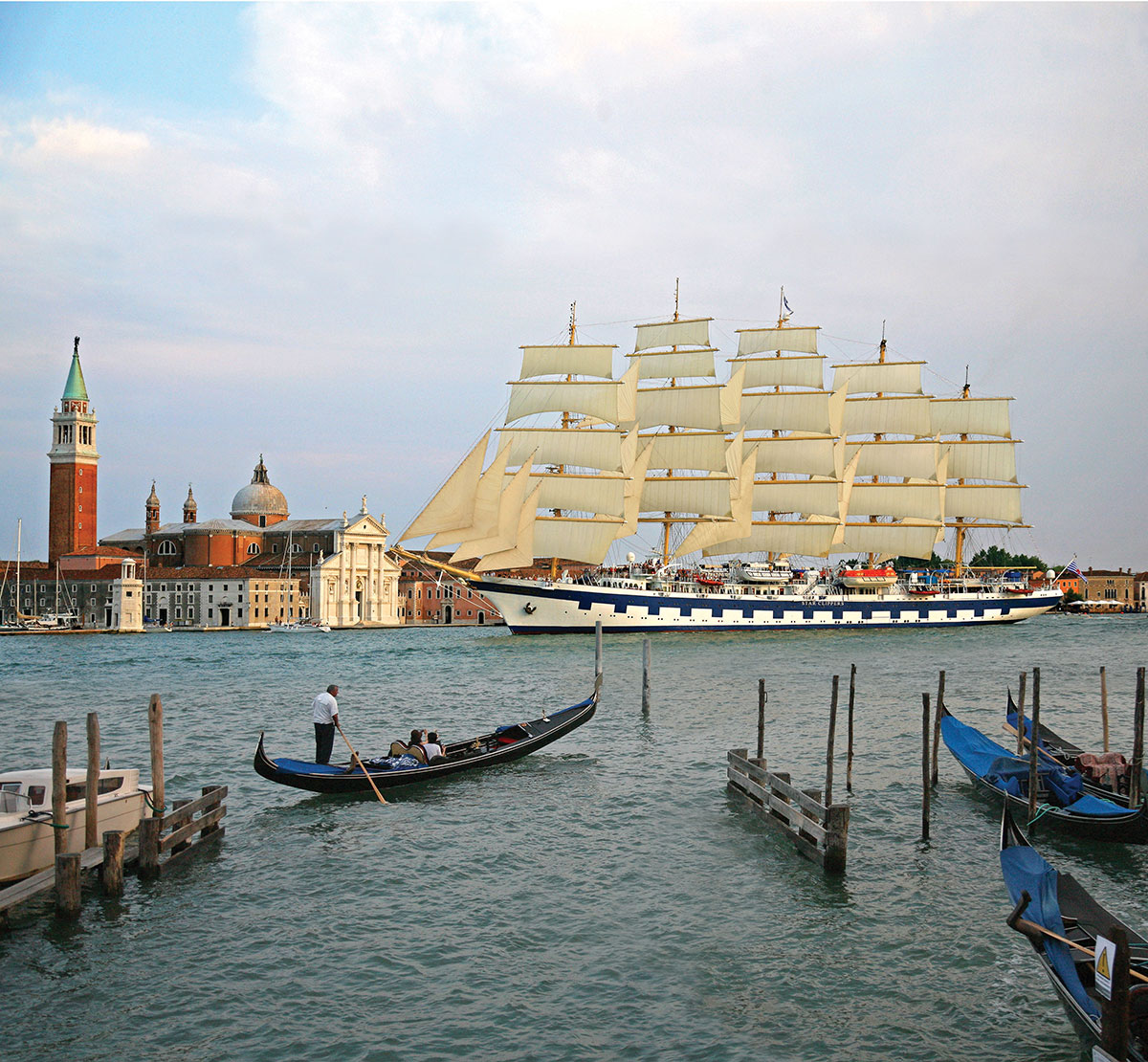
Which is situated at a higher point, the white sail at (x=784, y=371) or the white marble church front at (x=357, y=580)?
the white sail at (x=784, y=371)

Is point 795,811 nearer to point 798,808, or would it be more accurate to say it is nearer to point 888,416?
point 798,808

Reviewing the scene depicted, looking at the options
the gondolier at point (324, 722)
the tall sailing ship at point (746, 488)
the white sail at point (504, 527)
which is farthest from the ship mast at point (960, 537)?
the gondolier at point (324, 722)

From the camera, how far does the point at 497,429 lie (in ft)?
218

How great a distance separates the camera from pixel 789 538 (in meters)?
73.5

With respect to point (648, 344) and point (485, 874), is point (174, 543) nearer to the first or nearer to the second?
point (648, 344)

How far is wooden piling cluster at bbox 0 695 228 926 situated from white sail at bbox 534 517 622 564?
51298 millimetres

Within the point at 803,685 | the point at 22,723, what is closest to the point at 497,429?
the point at 803,685

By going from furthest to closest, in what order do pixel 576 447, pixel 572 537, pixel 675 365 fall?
pixel 675 365, pixel 576 447, pixel 572 537

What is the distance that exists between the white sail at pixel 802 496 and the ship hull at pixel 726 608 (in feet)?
18.0

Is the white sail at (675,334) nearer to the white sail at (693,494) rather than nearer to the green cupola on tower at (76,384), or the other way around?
the white sail at (693,494)

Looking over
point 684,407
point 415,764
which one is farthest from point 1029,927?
point 684,407

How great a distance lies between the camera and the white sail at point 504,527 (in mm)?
57938

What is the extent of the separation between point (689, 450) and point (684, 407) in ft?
9.67

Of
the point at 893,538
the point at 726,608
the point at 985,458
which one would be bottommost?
the point at 726,608
